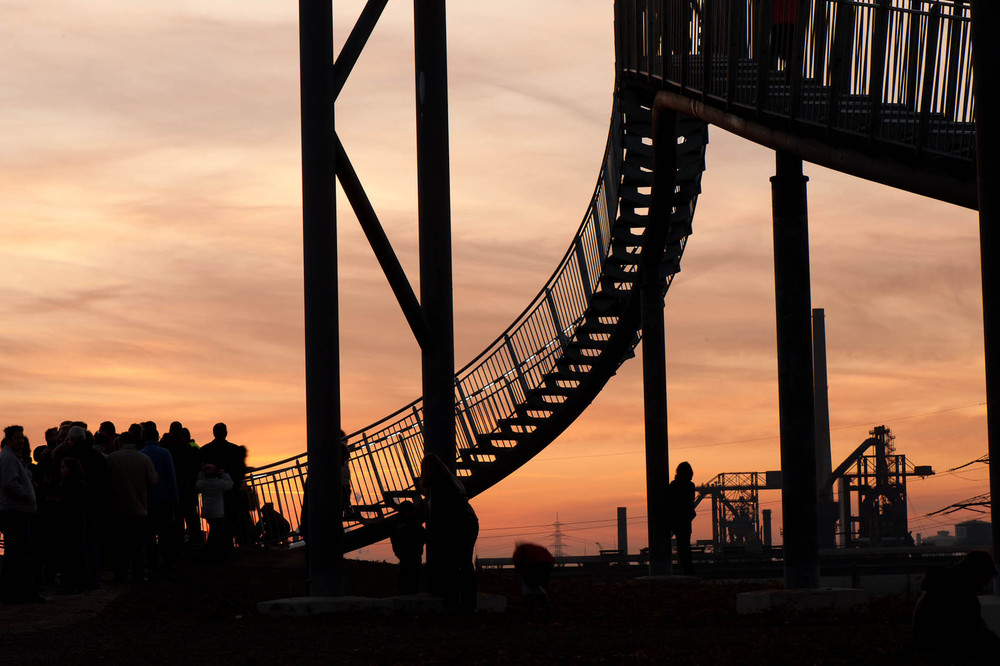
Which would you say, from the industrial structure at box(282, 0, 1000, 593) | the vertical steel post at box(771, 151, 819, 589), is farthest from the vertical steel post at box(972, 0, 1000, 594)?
the vertical steel post at box(771, 151, 819, 589)

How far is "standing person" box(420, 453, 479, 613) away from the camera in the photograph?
40.6ft

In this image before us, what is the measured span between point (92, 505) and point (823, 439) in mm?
67420

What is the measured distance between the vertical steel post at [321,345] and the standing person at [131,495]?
290 centimetres

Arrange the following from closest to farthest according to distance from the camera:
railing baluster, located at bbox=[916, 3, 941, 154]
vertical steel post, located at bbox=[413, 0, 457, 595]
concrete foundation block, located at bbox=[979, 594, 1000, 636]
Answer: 1. concrete foundation block, located at bbox=[979, 594, 1000, 636]
2. railing baluster, located at bbox=[916, 3, 941, 154]
3. vertical steel post, located at bbox=[413, 0, 457, 595]

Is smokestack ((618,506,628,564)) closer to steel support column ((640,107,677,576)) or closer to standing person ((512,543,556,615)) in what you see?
steel support column ((640,107,677,576))

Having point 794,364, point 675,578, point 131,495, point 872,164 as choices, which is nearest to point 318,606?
point 131,495

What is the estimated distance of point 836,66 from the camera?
39.0 feet

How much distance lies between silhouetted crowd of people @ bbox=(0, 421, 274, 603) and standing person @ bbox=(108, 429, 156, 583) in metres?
0.01

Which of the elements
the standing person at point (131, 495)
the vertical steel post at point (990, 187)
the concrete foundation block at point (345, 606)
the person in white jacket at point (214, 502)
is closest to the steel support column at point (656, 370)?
the person in white jacket at point (214, 502)

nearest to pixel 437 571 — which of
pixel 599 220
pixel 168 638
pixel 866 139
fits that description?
pixel 168 638

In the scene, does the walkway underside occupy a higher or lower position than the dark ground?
higher

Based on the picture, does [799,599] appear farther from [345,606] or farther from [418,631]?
[345,606]

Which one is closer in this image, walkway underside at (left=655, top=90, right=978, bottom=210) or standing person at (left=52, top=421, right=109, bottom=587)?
walkway underside at (left=655, top=90, right=978, bottom=210)

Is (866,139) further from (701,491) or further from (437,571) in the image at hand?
(701,491)
